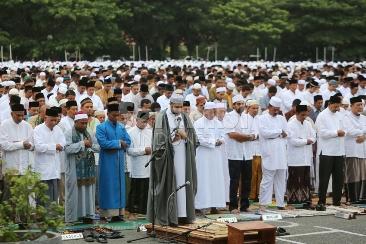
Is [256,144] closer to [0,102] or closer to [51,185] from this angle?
[51,185]

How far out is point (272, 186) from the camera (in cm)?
1503

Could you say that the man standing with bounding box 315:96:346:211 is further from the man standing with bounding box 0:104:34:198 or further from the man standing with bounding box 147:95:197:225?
the man standing with bounding box 0:104:34:198

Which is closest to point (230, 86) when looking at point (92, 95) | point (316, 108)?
point (316, 108)

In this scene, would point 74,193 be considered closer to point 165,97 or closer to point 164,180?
point 164,180

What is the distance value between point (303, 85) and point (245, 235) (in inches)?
432

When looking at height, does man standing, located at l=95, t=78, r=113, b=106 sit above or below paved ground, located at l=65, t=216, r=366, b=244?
above

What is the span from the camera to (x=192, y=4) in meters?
50.1

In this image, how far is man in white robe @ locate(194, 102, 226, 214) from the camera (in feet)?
47.8

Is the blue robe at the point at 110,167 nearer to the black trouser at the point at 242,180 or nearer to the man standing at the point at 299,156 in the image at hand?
the black trouser at the point at 242,180

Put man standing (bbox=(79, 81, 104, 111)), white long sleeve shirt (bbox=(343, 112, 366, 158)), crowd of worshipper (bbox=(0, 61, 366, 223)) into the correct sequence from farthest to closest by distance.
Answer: man standing (bbox=(79, 81, 104, 111)), white long sleeve shirt (bbox=(343, 112, 366, 158)), crowd of worshipper (bbox=(0, 61, 366, 223))

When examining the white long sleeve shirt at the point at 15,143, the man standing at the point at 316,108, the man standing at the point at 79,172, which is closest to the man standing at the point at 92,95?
the man standing at the point at 79,172

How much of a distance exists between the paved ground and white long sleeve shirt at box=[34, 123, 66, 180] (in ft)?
5.12

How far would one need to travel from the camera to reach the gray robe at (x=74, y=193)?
1334 centimetres

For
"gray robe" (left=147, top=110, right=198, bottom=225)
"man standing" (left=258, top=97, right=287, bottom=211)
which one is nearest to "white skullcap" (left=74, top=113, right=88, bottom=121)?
"gray robe" (left=147, top=110, right=198, bottom=225)
